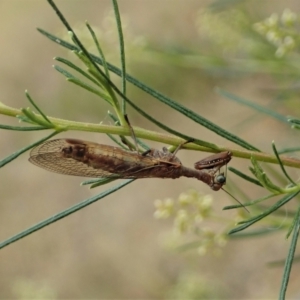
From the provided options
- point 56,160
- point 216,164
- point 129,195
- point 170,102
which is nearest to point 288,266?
point 216,164

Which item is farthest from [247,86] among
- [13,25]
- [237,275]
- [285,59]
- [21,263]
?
[13,25]

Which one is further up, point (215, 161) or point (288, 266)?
point (215, 161)

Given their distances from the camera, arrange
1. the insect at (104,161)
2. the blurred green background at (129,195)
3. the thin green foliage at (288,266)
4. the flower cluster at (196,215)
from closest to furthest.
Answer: the thin green foliage at (288,266) → the insect at (104,161) → the flower cluster at (196,215) → the blurred green background at (129,195)

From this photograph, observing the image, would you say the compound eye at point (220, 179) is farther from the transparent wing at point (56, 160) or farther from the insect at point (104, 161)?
the transparent wing at point (56, 160)

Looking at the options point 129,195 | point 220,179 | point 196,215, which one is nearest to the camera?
point 220,179

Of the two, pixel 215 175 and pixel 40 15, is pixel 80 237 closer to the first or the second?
pixel 40 15

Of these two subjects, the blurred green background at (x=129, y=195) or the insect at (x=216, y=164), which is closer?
the insect at (x=216, y=164)

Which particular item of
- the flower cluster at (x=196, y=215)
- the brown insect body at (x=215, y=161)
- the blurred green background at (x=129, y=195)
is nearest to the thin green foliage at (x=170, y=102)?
the brown insect body at (x=215, y=161)

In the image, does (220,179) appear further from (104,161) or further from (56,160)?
(56,160)
